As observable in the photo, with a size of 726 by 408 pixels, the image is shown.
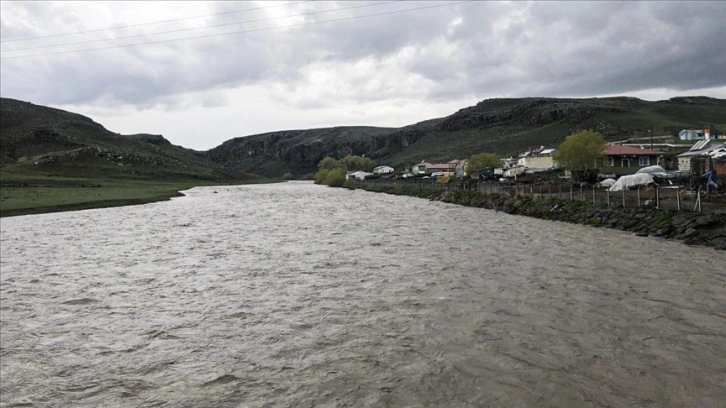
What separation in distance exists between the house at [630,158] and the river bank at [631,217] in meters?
35.9

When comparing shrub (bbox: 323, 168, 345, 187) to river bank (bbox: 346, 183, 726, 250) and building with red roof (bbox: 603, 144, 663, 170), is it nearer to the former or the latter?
building with red roof (bbox: 603, 144, 663, 170)

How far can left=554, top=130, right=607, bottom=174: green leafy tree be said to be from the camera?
210 ft

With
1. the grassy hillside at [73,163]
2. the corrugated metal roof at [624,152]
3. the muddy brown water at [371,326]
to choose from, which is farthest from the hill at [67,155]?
the muddy brown water at [371,326]

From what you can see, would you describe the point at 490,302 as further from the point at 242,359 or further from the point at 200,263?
the point at 200,263

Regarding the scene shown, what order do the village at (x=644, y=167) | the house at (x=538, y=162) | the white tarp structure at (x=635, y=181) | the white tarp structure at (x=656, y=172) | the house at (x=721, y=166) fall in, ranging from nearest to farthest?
the village at (x=644, y=167) < the house at (x=721, y=166) < the white tarp structure at (x=635, y=181) < the white tarp structure at (x=656, y=172) < the house at (x=538, y=162)

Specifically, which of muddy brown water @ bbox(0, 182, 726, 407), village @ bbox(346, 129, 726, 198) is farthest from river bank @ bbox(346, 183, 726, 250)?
village @ bbox(346, 129, 726, 198)

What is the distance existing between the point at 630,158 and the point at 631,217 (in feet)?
185

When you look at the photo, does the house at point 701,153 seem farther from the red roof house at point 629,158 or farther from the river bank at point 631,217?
the river bank at point 631,217

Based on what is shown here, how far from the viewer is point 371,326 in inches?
508

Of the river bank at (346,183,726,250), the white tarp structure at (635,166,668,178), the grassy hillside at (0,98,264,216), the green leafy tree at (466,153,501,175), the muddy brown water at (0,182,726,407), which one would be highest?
the grassy hillside at (0,98,264,216)

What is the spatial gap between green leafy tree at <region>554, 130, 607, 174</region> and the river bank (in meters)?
16.4

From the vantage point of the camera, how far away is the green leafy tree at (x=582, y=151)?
64125mm

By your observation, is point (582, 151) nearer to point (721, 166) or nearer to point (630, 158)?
point (721, 166)

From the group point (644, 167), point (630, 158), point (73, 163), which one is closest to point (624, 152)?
point (630, 158)
